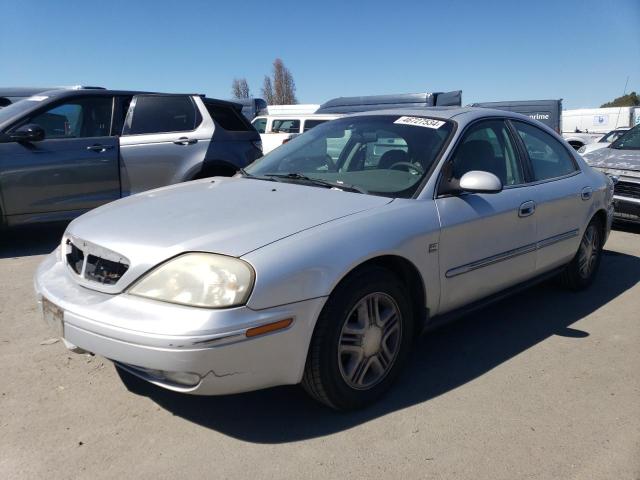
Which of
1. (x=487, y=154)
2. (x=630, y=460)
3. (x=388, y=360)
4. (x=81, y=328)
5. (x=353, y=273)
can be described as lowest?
(x=630, y=460)

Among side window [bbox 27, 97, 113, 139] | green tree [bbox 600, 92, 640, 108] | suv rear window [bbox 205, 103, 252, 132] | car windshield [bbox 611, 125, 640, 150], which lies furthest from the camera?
green tree [bbox 600, 92, 640, 108]

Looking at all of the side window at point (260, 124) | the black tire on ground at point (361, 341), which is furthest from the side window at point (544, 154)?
the side window at point (260, 124)

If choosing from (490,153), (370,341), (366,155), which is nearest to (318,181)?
(366,155)

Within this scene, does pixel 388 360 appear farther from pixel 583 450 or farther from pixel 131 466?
pixel 131 466

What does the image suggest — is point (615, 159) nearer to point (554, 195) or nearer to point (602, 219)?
point (602, 219)

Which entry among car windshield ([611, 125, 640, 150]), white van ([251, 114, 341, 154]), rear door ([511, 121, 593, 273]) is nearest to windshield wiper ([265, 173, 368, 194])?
rear door ([511, 121, 593, 273])

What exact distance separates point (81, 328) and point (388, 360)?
1.48 metres

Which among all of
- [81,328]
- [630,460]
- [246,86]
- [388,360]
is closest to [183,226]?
[81,328]

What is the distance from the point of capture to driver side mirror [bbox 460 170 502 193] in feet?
9.92

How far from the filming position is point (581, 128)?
97.6 ft

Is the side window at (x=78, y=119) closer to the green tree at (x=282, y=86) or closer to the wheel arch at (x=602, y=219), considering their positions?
the wheel arch at (x=602, y=219)

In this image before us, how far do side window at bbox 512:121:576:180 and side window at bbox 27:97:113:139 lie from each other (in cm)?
441

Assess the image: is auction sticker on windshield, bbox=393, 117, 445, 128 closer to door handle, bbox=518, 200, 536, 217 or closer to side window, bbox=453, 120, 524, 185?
side window, bbox=453, 120, 524, 185

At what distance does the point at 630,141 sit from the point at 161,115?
672 cm
